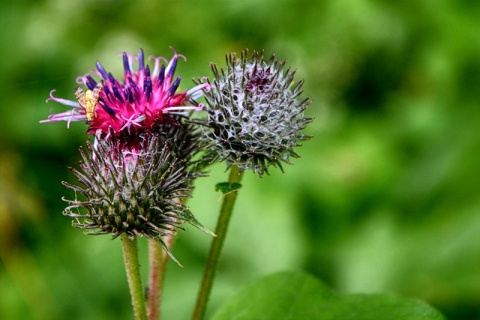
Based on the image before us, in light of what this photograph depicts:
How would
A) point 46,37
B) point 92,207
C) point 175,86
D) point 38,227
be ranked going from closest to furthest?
point 92,207 → point 175,86 → point 38,227 → point 46,37

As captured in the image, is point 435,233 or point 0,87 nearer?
point 435,233

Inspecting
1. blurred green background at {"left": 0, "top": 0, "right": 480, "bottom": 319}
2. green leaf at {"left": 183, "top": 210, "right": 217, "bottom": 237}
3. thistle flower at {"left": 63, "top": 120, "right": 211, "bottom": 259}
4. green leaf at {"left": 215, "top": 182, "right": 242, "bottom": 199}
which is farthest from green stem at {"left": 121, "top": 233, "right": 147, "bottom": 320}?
blurred green background at {"left": 0, "top": 0, "right": 480, "bottom": 319}

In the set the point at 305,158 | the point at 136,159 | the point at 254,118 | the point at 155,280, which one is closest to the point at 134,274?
the point at 155,280

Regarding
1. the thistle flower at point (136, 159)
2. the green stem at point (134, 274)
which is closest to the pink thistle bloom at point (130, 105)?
the thistle flower at point (136, 159)

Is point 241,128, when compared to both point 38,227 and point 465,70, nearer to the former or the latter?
point 38,227

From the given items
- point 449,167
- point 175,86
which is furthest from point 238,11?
point 175,86

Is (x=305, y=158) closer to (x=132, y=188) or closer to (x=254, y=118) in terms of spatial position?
(x=254, y=118)
